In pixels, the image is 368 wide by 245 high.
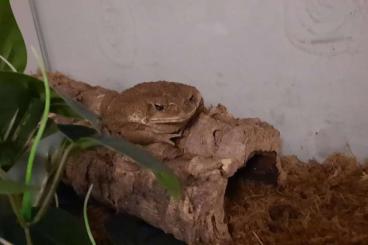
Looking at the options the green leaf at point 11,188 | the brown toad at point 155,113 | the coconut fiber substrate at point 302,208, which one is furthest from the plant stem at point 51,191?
the brown toad at point 155,113

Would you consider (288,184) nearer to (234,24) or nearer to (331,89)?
(331,89)

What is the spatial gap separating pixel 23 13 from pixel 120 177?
903 millimetres

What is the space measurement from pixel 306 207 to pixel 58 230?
2.03ft

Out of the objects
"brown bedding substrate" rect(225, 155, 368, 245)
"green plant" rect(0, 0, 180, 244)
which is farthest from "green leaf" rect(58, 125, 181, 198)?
"brown bedding substrate" rect(225, 155, 368, 245)

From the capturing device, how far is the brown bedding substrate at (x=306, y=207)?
3.51 ft

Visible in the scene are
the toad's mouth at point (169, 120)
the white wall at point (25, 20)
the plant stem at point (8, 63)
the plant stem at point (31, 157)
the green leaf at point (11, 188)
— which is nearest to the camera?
the green leaf at point (11, 188)

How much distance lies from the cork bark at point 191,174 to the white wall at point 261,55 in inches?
10.4

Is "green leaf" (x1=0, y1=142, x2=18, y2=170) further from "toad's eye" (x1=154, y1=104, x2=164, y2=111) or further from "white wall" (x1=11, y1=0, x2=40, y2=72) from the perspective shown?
"white wall" (x1=11, y1=0, x2=40, y2=72)

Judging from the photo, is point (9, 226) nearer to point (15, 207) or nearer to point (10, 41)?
point (15, 207)

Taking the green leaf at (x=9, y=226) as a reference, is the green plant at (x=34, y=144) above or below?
above

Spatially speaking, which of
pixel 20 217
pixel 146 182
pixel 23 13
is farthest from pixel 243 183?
pixel 23 13

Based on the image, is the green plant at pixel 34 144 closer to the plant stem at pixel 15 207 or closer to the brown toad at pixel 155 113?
the plant stem at pixel 15 207

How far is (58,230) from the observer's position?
754 millimetres

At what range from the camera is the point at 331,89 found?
4.55ft
